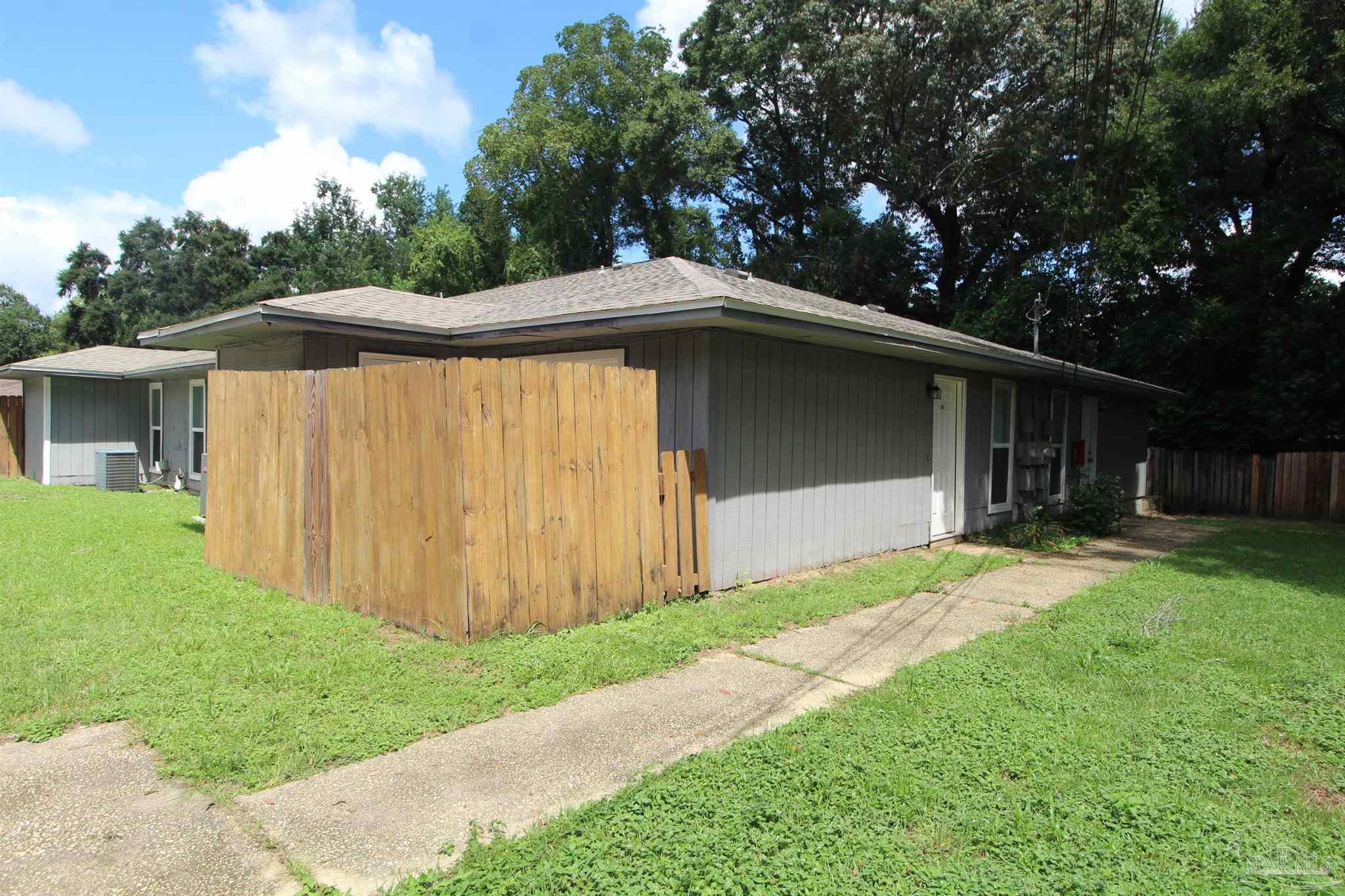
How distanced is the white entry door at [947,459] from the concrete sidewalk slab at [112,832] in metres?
8.61

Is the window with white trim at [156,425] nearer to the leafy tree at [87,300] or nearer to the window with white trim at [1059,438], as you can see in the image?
the window with white trim at [1059,438]

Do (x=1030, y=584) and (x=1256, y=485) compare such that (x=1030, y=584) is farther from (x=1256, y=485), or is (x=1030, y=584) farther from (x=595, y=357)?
(x=1256, y=485)

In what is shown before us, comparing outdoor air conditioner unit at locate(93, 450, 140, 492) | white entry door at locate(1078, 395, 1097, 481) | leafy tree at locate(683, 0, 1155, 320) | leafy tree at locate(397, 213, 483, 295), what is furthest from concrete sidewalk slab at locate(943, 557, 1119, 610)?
leafy tree at locate(397, 213, 483, 295)

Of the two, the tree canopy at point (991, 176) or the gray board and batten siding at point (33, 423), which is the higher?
the tree canopy at point (991, 176)

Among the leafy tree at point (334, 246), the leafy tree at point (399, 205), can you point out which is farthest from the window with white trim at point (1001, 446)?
the leafy tree at point (399, 205)

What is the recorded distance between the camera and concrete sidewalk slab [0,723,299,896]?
241 centimetres

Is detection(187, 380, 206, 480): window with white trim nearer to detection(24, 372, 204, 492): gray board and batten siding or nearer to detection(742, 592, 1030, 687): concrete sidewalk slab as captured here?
detection(24, 372, 204, 492): gray board and batten siding

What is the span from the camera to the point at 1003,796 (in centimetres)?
299

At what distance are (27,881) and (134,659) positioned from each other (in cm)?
227

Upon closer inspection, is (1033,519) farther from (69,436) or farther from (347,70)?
(69,436)

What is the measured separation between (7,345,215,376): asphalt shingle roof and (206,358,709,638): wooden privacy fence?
9036 millimetres

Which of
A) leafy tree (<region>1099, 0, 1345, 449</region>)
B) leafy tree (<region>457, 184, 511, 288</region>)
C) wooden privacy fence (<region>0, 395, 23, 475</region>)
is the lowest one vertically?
wooden privacy fence (<region>0, 395, 23, 475</region>)

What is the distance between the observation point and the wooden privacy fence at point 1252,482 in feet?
45.8

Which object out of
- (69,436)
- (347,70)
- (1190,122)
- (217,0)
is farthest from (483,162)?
(1190,122)
